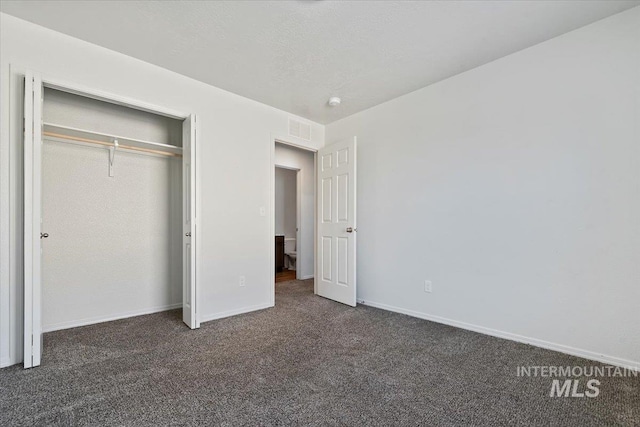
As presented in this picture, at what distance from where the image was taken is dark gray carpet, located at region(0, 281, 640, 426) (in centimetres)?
156

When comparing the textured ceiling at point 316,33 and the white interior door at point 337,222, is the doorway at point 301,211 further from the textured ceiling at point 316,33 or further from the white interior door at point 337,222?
the textured ceiling at point 316,33

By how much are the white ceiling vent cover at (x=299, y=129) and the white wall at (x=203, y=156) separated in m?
0.08

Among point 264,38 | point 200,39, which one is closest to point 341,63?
point 264,38

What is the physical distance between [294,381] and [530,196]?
7.80 ft

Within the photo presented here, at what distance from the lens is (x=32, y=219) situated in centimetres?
209

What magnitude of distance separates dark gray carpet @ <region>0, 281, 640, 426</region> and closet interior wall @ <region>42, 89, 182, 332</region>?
0.37 meters

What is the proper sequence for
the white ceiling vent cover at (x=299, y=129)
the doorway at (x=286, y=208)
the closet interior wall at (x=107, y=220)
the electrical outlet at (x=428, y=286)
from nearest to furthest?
the closet interior wall at (x=107, y=220), the electrical outlet at (x=428, y=286), the white ceiling vent cover at (x=299, y=129), the doorway at (x=286, y=208)

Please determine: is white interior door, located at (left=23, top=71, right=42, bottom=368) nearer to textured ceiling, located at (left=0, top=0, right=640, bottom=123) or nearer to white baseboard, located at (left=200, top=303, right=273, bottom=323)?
textured ceiling, located at (left=0, top=0, right=640, bottom=123)

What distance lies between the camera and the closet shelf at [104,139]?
2.69m

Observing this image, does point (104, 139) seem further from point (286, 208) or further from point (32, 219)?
point (286, 208)

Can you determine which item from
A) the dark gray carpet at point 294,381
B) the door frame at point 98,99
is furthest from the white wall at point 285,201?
the dark gray carpet at point 294,381

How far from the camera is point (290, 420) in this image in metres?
1.52

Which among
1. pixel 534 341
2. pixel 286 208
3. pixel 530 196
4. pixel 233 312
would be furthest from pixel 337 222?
pixel 286 208

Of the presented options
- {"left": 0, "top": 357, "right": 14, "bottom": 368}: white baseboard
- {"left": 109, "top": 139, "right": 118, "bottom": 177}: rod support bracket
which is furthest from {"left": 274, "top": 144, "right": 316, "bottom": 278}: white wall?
{"left": 0, "top": 357, "right": 14, "bottom": 368}: white baseboard
